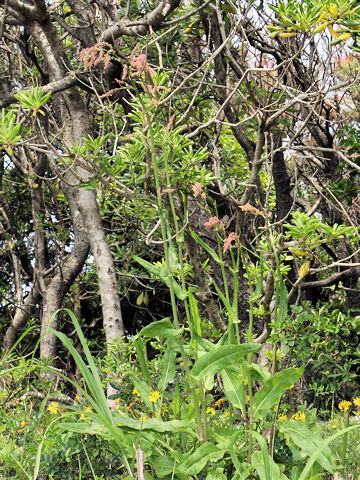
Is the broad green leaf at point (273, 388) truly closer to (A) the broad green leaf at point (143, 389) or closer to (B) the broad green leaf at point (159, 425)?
(B) the broad green leaf at point (159, 425)

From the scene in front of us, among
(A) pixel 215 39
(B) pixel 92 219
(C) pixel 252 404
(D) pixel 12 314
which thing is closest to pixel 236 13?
(A) pixel 215 39

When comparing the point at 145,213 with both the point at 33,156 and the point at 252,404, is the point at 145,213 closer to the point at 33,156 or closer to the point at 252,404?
the point at 252,404

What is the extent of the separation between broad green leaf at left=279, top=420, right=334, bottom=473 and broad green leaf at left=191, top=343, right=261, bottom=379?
1.20ft

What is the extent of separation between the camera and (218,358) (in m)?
1.90

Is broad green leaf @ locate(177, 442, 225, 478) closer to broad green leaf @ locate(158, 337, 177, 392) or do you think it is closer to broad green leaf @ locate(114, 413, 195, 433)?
broad green leaf @ locate(114, 413, 195, 433)

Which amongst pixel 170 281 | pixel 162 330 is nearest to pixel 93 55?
pixel 170 281

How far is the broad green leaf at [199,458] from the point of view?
74.5 inches

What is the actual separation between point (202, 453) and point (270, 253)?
0.94 m

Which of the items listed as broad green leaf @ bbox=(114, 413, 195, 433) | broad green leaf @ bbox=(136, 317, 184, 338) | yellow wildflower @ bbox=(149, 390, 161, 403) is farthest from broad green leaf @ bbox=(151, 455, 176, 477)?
broad green leaf @ bbox=(136, 317, 184, 338)

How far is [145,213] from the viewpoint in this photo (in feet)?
13.3

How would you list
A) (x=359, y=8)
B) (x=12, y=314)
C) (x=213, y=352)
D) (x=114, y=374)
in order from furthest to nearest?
(x=12, y=314), (x=114, y=374), (x=359, y=8), (x=213, y=352)

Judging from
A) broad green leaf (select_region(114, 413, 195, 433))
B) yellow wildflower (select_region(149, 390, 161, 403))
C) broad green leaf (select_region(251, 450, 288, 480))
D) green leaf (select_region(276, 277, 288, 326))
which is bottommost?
broad green leaf (select_region(251, 450, 288, 480))

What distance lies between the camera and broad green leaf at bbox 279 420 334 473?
1.90 m

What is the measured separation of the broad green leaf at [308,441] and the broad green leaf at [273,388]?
4.9 inches
